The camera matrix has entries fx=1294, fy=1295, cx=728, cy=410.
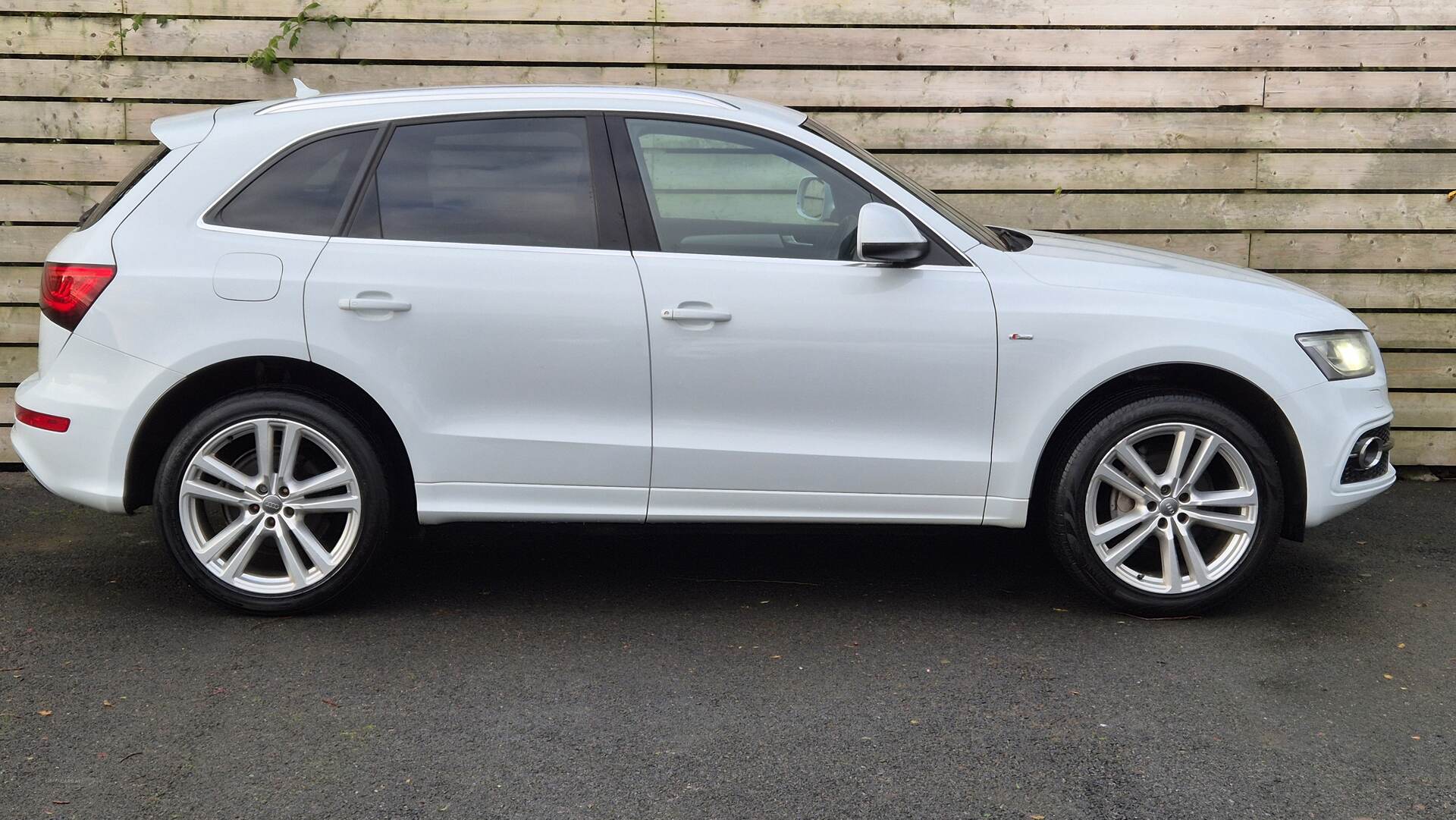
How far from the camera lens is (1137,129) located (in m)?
6.38

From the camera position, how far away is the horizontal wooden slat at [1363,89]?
20.8 ft

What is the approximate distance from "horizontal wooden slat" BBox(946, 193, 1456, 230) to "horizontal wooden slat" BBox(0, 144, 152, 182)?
4077mm

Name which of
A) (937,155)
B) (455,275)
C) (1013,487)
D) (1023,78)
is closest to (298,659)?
(455,275)

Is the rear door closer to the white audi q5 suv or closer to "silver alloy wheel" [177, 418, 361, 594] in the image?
the white audi q5 suv

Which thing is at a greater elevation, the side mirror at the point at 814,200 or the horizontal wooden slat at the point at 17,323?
the side mirror at the point at 814,200

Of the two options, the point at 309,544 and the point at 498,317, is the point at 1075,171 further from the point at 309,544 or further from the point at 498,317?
the point at 309,544

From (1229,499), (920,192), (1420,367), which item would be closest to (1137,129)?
(1420,367)

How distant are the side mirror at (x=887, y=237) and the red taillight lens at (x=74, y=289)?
2404 mm

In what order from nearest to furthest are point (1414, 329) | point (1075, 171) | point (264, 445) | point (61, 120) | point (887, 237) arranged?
point (887, 237) < point (264, 445) < point (61, 120) < point (1075, 171) < point (1414, 329)

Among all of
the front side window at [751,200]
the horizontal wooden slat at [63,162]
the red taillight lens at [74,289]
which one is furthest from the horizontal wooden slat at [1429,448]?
the horizontal wooden slat at [63,162]

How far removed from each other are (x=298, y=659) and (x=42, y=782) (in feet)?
2.97

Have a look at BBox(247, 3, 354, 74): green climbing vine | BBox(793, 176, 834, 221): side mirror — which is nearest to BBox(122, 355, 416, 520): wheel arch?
BBox(793, 176, 834, 221): side mirror

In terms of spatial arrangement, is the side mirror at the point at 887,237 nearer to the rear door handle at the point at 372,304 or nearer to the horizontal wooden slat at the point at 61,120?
the rear door handle at the point at 372,304

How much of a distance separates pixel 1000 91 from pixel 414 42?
2.85 meters
